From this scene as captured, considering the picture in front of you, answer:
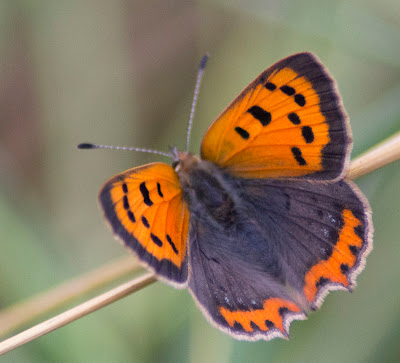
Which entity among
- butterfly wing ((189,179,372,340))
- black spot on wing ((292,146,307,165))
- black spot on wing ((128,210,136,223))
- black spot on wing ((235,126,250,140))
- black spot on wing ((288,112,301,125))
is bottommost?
butterfly wing ((189,179,372,340))

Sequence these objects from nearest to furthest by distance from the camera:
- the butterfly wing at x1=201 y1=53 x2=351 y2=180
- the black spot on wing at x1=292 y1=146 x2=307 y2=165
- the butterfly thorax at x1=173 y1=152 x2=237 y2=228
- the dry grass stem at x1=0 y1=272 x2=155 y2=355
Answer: the dry grass stem at x1=0 y1=272 x2=155 y2=355
the butterfly wing at x1=201 y1=53 x2=351 y2=180
the black spot on wing at x1=292 y1=146 x2=307 y2=165
the butterfly thorax at x1=173 y1=152 x2=237 y2=228

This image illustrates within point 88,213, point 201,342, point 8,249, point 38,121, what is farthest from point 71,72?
point 201,342

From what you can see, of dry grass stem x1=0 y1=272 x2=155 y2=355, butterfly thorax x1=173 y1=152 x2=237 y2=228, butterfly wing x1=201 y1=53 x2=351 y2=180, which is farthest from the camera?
butterfly thorax x1=173 y1=152 x2=237 y2=228

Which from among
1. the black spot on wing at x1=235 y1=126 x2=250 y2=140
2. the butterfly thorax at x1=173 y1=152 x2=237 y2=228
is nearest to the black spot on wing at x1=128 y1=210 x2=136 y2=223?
the butterfly thorax at x1=173 y1=152 x2=237 y2=228

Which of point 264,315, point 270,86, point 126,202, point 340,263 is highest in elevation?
point 270,86

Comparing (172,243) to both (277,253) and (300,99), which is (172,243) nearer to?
(277,253)

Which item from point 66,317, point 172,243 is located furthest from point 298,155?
point 66,317

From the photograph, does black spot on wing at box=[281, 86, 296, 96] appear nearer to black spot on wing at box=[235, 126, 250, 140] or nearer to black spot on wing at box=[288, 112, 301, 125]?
black spot on wing at box=[288, 112, 301, 125]

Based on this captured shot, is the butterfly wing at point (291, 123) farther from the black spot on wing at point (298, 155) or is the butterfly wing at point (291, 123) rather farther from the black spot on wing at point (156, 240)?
the black spot on wing at point (156, 240)

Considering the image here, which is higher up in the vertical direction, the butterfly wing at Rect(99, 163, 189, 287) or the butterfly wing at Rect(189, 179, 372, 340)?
the butterfly wing at Rect(99, 163, 189, 287)
